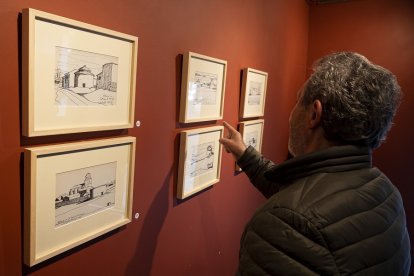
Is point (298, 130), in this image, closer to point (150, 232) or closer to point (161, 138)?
point (161, 138)

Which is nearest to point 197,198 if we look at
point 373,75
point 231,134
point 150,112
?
point 231,134

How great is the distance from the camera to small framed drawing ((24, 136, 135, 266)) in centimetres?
87

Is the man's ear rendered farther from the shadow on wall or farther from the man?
the shadow on wall

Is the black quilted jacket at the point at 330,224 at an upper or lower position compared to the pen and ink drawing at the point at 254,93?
lower

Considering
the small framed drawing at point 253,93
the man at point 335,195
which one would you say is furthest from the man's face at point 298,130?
the small framed drawing at point 253,93

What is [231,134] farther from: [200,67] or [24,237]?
[24,237]

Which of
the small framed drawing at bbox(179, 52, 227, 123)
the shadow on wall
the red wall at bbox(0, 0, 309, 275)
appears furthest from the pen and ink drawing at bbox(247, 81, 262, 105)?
the shadow on wall

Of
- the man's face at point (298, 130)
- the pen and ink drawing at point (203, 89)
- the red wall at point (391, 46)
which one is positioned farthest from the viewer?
the red wall at point (391, 46)

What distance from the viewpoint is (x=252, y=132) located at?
2.21m

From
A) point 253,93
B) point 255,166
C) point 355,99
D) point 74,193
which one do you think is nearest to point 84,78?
point 74,193

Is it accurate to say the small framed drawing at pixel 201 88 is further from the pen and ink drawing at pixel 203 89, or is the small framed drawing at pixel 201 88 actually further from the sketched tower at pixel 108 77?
the sketched tower at pixel 108 77

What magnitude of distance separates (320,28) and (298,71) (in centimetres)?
54

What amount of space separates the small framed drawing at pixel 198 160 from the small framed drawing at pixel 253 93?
1.12ft

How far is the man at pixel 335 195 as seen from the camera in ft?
2.36
